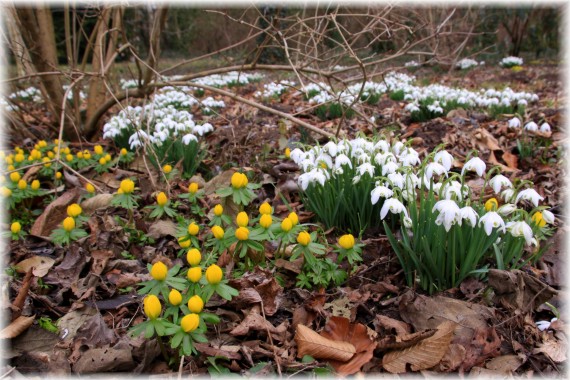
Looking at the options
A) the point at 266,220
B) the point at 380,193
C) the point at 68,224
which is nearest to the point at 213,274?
the point at 266,220

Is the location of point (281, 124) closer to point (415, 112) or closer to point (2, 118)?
point (415, 112)

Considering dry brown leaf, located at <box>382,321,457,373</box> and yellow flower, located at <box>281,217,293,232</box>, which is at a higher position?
yellow flower, located at <box>281,217,293,232</box>

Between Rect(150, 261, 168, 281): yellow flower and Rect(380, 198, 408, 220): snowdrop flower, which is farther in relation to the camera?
Rect(380, 198, 408, 220): snowdrop flower

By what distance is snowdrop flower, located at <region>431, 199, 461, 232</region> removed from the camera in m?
1.61

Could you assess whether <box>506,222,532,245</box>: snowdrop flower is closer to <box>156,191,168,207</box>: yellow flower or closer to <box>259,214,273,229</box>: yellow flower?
<box>259,214,273,229</box>: yellow flower

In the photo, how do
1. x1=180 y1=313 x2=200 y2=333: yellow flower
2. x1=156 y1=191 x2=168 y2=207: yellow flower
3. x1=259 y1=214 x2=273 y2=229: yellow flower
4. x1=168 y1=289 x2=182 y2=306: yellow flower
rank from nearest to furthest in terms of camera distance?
1. x1=180 y1=313 x2=200 y2=333: yellow flower
2. x1=168 y1=289 x2=182 y2=306: yellow flower
3. x1=259 y1=214 x2=273 y2=229: yellow flower
4. x1=156 y1=191 x2=168 y2=207: yellow flower

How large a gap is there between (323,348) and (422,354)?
Result: 1.10 feet

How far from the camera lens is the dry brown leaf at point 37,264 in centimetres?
204

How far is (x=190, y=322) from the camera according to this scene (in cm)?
124

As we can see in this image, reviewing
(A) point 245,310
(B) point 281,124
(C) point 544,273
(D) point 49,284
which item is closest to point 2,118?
(B) point 281,124

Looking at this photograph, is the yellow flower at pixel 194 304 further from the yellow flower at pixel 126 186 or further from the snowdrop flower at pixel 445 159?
the snowdrop flower at pixel 445 159

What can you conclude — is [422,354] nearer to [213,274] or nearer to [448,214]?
[448,214]

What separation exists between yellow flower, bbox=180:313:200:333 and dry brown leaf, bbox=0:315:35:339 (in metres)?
0.74

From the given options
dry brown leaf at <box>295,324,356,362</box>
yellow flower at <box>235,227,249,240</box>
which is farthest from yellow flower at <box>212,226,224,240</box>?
dry brown leaf at <box>295,324,356,362</box>
